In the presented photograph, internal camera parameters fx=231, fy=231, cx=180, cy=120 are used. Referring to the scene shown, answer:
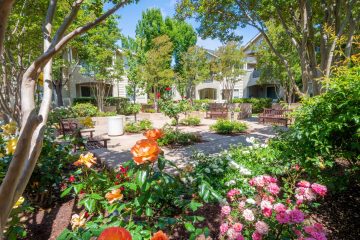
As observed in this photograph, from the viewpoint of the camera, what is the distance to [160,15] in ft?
102

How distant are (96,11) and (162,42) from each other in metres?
20.9

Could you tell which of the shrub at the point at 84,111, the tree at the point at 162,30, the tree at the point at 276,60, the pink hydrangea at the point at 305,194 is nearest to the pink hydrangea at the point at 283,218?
the pink hydrangea at the point at 305,194

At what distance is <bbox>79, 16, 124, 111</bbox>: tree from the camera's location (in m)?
17.4

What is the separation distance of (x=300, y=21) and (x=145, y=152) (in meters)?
7.15

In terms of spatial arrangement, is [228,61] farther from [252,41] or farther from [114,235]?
[114,235]

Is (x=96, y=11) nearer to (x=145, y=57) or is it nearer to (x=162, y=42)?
Result: (x=145, y=57)

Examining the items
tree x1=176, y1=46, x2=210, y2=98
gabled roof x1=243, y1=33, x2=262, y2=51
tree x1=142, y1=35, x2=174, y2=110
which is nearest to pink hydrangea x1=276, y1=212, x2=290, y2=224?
tree x1=142, y1=35, x2=174, y2=110

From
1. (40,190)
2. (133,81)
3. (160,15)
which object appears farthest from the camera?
(160,15)

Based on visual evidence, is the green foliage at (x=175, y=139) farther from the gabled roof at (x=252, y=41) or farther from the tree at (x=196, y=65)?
the tree at (x=196, y=65)

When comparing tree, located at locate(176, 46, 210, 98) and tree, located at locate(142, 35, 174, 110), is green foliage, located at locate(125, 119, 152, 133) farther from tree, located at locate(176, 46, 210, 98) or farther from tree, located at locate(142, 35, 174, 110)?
tree, located at locate(176, 46, 210, 98)

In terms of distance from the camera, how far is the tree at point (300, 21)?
19.7 feet

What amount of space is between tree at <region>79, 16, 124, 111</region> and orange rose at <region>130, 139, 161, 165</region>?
17274 mm

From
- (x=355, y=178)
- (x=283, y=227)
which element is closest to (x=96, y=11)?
(x=283, y=227)

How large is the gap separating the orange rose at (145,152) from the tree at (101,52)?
1727 cm
